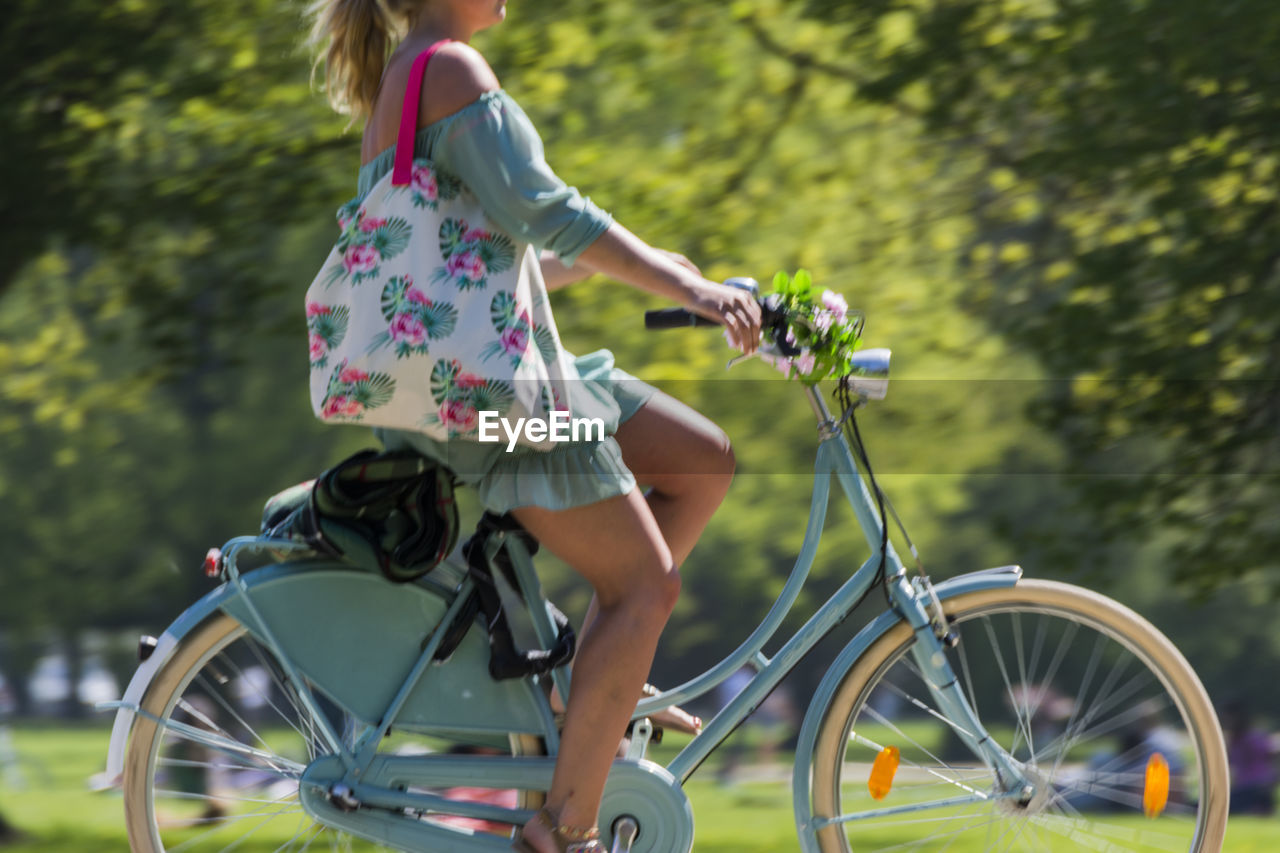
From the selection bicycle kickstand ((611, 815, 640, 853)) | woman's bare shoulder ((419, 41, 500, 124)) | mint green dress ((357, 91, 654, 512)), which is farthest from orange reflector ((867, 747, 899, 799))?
woman's bare shoulder ((419, 41, 500, 124))

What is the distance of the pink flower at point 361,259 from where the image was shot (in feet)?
7.43

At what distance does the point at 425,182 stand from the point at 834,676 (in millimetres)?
1120

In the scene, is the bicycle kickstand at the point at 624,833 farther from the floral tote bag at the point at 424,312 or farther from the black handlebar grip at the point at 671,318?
the black handlebar grip at the point at 671,318

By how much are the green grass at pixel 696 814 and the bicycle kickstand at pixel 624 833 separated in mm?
768

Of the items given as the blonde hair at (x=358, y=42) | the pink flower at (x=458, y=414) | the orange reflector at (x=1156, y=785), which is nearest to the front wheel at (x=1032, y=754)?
the orange reflector at (x=1156, y=785)

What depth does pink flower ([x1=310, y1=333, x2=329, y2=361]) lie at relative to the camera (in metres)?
2.34

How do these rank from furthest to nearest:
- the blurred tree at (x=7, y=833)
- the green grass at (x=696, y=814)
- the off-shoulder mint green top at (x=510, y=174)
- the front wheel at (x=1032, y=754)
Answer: the blurred tree at (x=7, y=833) → the green grass at (x=696, y=814) → the front wheel at (x=1032, y=754) → the off-shoulder mint green top at (x=510, y=174)

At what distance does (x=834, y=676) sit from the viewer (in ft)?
8.43

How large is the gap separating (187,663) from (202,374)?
2418 millimetres

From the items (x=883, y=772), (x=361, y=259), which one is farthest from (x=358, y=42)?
(x=883, y=772)

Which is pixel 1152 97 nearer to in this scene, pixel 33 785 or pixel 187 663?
pixel 187 663

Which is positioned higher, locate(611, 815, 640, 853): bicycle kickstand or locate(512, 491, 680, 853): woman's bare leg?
locate(512, 491, 680, 853): woman's bare leg

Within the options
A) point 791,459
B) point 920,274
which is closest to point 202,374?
point 791,459

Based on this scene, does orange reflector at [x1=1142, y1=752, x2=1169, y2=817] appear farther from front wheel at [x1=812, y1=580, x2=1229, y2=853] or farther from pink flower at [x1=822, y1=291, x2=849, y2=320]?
pink flower at [x1=822, y1=291, x2=849, y2=320]
